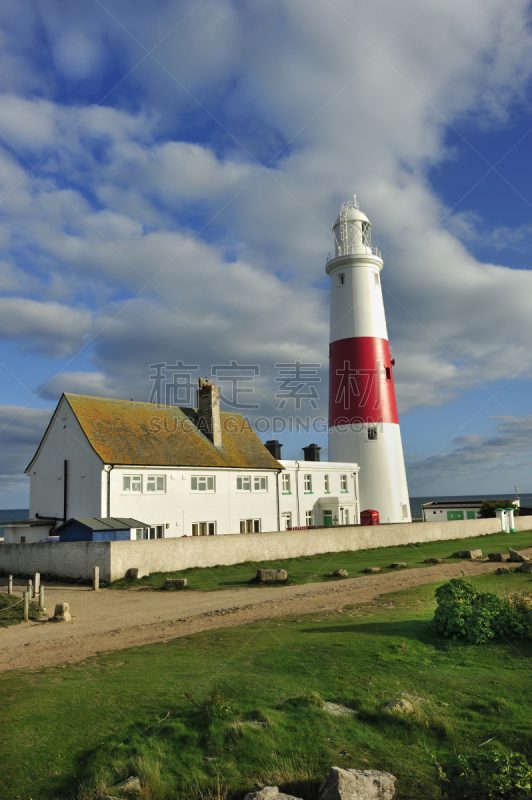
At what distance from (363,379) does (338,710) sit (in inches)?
1324

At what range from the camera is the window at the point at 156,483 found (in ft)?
105

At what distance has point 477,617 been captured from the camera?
1152cm

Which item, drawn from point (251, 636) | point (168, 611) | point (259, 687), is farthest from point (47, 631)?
point (259, 687)

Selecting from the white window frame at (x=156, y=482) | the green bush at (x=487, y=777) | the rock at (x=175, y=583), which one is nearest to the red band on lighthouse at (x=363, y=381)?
the white window frame at (x=156, y=482)

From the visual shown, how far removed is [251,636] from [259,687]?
13.3 ft

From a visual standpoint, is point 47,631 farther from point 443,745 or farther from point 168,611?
point 443,745

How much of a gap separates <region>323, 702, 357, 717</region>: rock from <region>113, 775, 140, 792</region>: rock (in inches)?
108

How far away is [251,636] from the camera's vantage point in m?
12.7

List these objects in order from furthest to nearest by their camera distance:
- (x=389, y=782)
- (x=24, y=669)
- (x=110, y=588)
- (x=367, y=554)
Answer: (x=367, y=554) → (x=110, y=588) → (x=24, y=669) → (x=389, y=782)

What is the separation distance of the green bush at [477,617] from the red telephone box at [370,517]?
2977 cm

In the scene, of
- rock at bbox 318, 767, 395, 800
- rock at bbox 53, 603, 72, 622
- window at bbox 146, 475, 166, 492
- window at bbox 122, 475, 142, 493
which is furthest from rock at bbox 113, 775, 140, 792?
window at bbox 146, 475, 166, 492

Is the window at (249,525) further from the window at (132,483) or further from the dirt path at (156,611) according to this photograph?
the dirt path at (156,611)

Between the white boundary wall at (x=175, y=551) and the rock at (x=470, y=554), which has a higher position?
the white boundary wall at (x=175, y=551)

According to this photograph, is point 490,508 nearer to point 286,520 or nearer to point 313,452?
point 313,452
